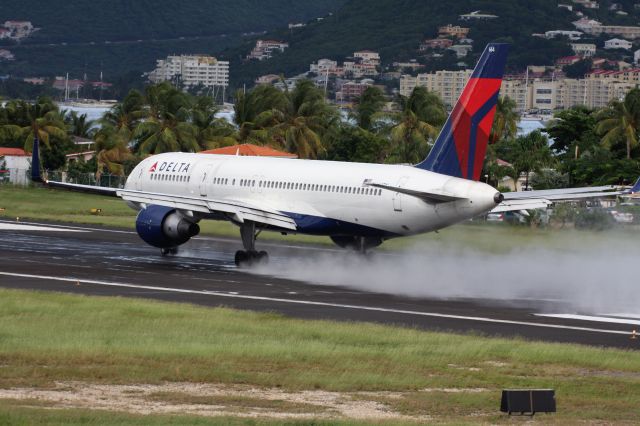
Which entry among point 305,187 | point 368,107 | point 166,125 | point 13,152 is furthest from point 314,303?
point 368,107

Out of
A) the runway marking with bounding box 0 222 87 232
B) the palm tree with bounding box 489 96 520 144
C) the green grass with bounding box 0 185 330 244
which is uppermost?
the palm tree with bounding box 489 96 520 144

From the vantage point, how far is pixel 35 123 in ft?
407

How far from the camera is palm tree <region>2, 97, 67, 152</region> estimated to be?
403ft

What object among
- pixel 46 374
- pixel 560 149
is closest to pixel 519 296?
pixel 46 374

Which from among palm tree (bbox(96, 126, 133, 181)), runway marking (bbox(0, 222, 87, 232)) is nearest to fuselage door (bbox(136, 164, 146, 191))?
runway marking (bbox(0, 222, 87, 232))

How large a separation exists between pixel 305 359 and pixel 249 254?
73.7ft

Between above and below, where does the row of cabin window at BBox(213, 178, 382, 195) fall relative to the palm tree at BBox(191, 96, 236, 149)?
below

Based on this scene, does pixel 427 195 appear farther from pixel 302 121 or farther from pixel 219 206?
pixel 302 121

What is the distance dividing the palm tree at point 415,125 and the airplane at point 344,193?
51444 millimetres

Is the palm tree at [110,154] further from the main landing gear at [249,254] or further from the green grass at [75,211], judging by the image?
the main landing gear at [249,254]

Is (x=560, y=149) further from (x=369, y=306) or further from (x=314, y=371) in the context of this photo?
(x=314, y=371)

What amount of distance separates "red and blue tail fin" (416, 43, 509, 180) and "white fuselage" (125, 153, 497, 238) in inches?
29.1

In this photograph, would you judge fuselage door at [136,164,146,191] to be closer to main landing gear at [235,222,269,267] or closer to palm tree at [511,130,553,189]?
main landing gear at [235,222,269,267]

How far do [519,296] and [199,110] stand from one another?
7149 cm
